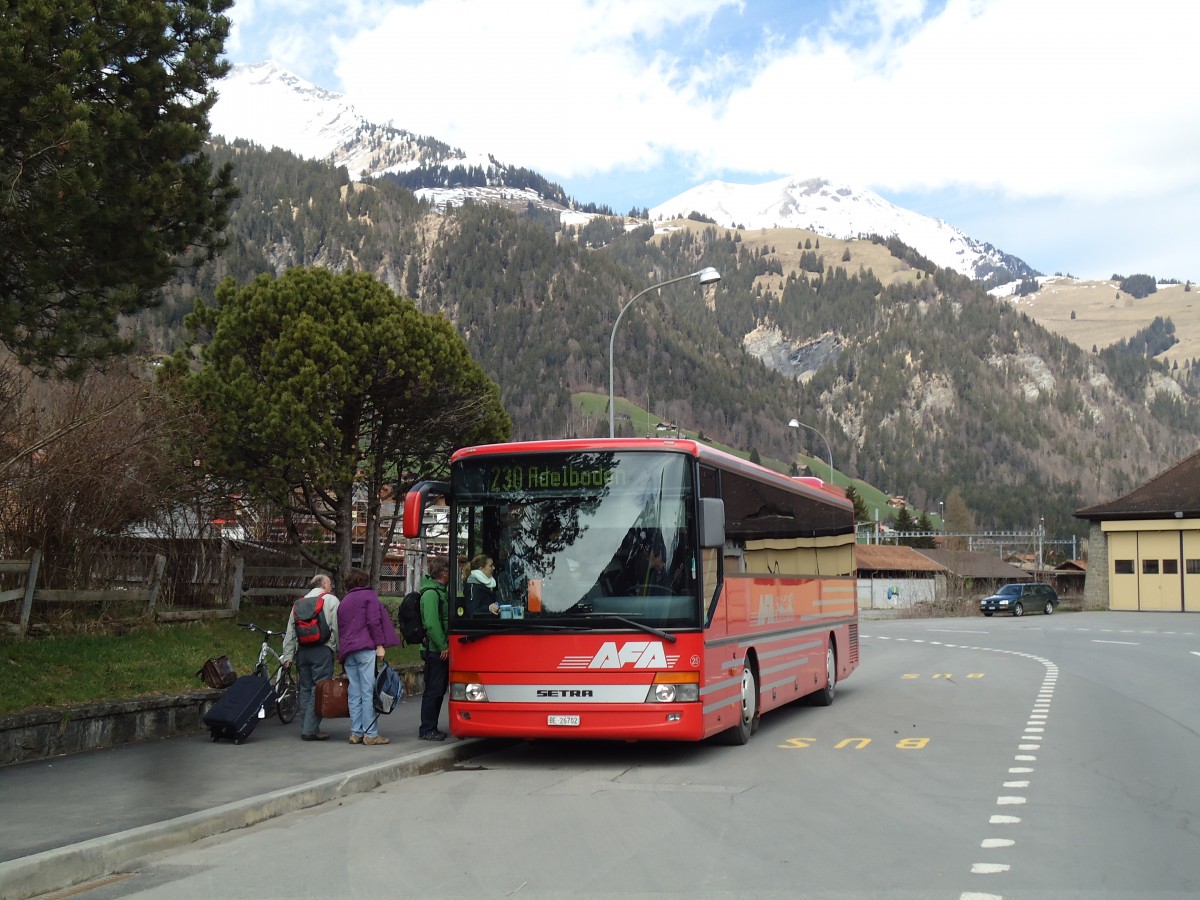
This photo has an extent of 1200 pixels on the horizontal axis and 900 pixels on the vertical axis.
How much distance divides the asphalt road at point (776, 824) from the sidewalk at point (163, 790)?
176mm

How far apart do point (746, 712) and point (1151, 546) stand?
211 feet

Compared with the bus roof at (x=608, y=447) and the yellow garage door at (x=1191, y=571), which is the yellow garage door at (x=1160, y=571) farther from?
the bus roof at (x=608, y=447)

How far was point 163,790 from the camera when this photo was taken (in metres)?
9.23

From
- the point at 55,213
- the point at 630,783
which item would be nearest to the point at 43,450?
the point at 55,213

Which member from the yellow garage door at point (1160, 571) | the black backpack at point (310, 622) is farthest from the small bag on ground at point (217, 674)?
the yellow garage door at point (1160, 571)

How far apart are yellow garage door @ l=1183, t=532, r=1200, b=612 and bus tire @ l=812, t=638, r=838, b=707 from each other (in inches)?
2257

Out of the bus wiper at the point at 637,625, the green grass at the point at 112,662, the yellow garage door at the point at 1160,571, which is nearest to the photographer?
the bus wiper at the point at 637,625

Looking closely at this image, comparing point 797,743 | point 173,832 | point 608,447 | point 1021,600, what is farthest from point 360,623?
point 1021,600

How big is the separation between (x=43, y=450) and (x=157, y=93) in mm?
4859

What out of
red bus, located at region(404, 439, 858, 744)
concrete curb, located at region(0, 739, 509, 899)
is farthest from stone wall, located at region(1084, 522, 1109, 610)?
concrete curb, located at region(0, 739, 509, 899)

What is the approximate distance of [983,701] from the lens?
17.6 meters

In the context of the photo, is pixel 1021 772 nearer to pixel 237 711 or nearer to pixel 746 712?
pixel 746 712

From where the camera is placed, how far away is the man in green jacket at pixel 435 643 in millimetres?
12625

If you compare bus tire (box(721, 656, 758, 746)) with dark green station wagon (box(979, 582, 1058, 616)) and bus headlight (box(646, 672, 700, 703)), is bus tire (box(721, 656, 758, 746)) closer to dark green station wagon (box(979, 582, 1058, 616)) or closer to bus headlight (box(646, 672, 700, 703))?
bus headlight (box(646, 672, 700, 703))
